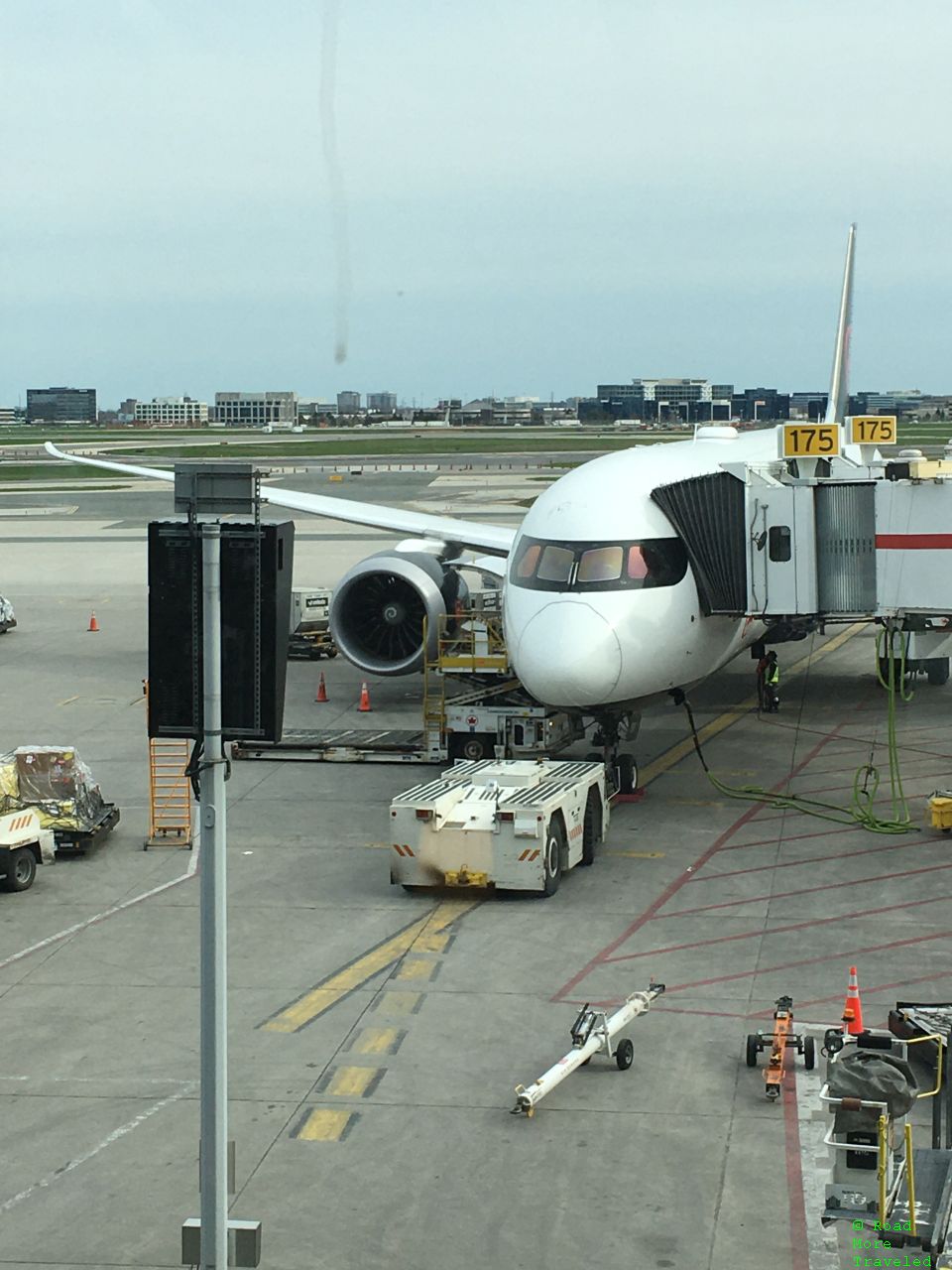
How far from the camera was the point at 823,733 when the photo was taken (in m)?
31.9

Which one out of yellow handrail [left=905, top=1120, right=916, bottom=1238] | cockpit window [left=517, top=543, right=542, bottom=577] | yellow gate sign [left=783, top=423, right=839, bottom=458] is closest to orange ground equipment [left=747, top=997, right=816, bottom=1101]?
yellow handrail [left=905, top=1120, right=916, bottom=1238]

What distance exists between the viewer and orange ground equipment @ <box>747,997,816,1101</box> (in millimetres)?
15070

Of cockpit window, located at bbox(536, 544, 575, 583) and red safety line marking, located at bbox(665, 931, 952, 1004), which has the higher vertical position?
cockpit window, located at bbox(536, 544, 575, 583)

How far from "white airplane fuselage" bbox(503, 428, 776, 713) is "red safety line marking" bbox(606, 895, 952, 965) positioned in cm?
468

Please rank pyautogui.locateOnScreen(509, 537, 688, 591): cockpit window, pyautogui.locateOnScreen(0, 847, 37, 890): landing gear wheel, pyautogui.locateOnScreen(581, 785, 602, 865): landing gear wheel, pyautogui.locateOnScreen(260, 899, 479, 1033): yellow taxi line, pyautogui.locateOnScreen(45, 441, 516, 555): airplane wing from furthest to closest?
pyautogui.locateOnScreen(45, 441, 516, 555): airplane wing → pyautogui.locateOnScreen(509, 537, 688, 591): cockpit window → pyautogui.locateOnScreen(581, 785, 602, 865): landing gear wheel → pyautogui.locateOnScreen(0, 847, 37, 890): landing gear wheel → pyautogui.locateOnScreen(260, 899, 479, 1033): yellow taxi line

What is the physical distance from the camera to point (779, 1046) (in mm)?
15391

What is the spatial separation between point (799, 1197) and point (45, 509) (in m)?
82.3

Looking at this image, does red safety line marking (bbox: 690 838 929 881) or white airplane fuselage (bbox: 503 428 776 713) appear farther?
white airplane fuselage (bbox: 503 428 776 713)

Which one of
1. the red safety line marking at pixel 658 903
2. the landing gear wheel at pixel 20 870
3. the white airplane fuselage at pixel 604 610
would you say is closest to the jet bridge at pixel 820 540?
the white airplane fuselage at pixel 604 610

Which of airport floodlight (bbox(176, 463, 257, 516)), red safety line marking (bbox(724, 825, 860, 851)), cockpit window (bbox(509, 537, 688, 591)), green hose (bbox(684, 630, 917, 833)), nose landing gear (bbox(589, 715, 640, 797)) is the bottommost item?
red safety line marking (bbox(724, 825, 860, 851))

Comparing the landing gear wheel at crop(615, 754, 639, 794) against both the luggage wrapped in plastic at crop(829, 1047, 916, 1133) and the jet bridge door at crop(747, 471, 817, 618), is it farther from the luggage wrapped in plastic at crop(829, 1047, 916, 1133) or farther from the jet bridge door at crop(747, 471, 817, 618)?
the luggage wrapped in plastic at crop(829, 1047, 916, 1133)

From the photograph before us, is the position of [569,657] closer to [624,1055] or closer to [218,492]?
[624,1055]

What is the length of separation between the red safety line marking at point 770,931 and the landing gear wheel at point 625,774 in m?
6.59

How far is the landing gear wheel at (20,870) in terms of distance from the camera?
21.7 meters
